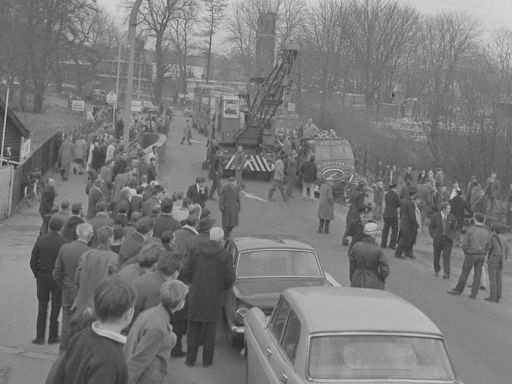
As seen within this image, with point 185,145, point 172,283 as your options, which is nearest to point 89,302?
point 172,283

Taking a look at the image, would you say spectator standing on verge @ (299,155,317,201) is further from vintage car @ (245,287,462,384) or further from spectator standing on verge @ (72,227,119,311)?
vintage car @ (245,287,462,384)

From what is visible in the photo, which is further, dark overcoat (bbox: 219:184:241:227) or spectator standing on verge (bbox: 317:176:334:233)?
spectator standing on verge (bbox: 317:176:334:233)

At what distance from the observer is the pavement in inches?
376

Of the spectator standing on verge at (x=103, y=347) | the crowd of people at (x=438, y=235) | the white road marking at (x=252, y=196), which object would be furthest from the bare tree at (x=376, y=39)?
the spectator standing on verge at (x=103, y=347)

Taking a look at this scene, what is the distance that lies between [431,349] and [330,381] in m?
1.01

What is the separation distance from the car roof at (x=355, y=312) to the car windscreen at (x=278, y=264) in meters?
2.68

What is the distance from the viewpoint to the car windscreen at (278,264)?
10711 mm

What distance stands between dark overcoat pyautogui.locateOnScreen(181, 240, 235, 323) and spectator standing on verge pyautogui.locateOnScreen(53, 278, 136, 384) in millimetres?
4490

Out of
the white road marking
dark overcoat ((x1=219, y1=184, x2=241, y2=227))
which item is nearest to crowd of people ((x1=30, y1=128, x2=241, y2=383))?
dark overcoat ((x1=219, y1=184, x2=241, y2=227))

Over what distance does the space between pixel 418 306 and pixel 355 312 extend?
7.01m

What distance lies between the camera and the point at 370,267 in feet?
34.1

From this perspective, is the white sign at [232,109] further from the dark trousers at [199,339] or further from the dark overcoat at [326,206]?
the dark trousers at [199,339]

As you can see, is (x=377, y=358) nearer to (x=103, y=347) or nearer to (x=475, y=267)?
(x=103, y=347)

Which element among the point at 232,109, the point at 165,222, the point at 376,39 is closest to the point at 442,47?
the point at 376,39
